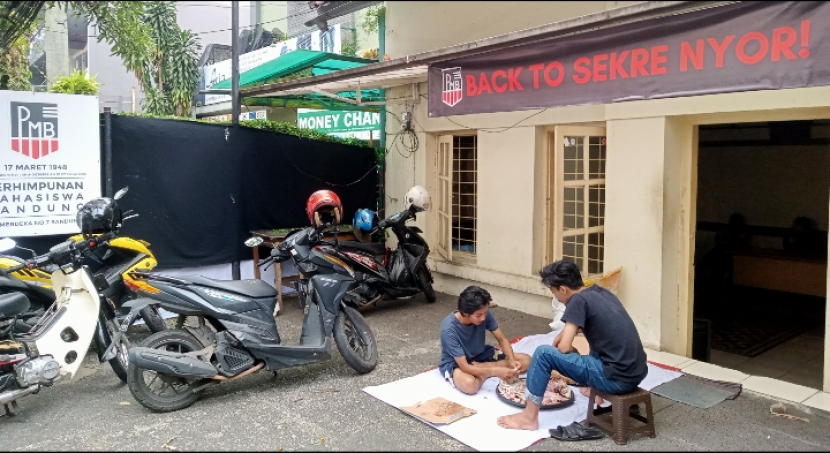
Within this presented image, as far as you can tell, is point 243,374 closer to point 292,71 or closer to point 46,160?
point 46,160

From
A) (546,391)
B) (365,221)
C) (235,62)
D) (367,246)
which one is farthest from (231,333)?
(235,62)

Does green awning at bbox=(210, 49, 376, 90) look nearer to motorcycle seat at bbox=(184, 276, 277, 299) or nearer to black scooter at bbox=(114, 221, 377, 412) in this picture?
black scooter at bbox=(114, 221, 377, 412)

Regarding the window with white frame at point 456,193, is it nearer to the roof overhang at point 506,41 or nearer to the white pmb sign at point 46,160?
the roof overhang at point 506,41

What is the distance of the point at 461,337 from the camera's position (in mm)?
4941

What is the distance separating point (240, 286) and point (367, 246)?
2792 mm

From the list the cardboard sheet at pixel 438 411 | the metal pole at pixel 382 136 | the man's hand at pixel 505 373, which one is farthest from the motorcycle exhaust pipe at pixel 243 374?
the metal pole at pixel 382 136

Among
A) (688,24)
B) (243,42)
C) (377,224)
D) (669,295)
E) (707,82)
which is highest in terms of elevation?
(243,42)

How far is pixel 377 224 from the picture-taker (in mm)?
7801

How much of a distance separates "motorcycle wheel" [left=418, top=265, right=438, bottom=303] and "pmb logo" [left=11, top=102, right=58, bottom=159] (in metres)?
4.08

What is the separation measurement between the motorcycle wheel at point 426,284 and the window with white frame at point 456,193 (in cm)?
69

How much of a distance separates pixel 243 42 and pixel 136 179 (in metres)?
2.37

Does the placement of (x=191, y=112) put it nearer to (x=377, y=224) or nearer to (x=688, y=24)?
(x=377, y=224)

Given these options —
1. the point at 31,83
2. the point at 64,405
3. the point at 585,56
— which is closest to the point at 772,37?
the point at 585,56

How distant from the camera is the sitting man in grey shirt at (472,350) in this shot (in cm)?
472
